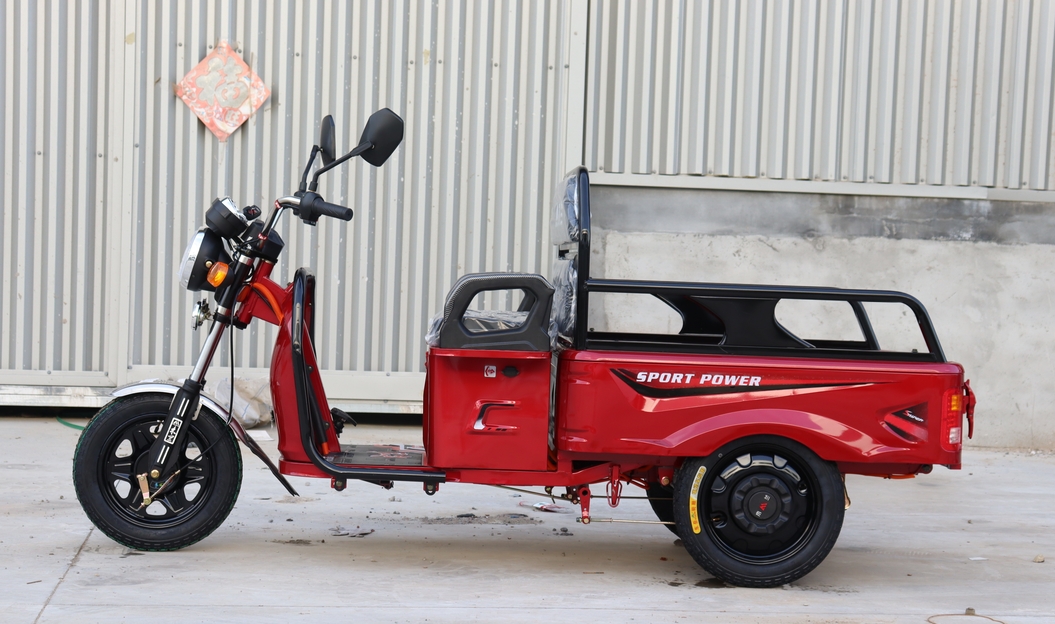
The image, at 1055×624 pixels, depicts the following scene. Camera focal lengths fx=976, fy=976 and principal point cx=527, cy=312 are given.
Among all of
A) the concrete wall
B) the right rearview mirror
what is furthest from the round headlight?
the concrete wall

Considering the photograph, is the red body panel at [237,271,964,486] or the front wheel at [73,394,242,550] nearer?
the red body panel at [237,271,964,486]

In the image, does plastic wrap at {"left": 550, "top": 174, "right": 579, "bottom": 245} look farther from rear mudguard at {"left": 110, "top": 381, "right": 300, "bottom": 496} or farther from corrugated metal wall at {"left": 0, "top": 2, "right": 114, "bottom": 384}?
corrugated metal wall at {"left": 0, "top": 2, "right": 114, "bottom": 384}

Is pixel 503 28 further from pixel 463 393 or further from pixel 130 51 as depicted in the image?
pixel 463 393

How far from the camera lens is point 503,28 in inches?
297

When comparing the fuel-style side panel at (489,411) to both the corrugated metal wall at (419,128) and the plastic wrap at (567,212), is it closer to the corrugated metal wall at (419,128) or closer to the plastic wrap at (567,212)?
the plastic wrap at (567,212)

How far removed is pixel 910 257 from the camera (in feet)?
25.1

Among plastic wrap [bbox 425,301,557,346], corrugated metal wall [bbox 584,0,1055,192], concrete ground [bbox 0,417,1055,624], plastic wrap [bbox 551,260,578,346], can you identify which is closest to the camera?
concrete ground [bbox 0,417,1055,624]

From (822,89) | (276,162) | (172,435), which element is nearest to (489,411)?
(172,435)

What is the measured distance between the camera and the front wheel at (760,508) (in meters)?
3.97

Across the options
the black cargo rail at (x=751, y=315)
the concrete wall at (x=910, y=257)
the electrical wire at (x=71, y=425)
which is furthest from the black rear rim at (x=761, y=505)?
the electrical wire at (x=71, y=425)

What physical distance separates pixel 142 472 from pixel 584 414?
1864 mm

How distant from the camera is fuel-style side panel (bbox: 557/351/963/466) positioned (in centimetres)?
393

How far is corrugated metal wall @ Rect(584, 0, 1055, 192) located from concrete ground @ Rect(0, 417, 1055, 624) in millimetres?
2956

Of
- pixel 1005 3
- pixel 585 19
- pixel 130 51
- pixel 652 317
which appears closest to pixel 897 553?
pixel 652 317
